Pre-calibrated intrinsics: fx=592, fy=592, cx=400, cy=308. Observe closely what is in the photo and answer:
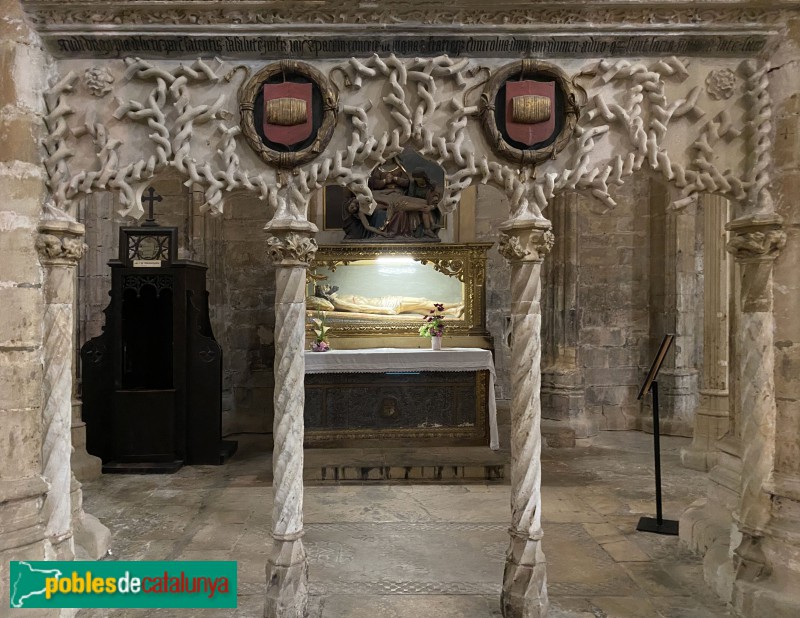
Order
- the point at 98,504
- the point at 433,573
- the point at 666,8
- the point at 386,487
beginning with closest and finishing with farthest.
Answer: the point at 666,8, the point at 433,573, the point at 98,504, the point at 386,487

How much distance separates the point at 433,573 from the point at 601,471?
290 centimetres

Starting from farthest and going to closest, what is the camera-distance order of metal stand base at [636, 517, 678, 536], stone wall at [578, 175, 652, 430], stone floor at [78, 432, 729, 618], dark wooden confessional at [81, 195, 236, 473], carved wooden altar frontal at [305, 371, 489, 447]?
stone wall at [578, 175, 652, 430] → carved wooden altar frontal at [305, 371, 489, 447] → dark wooden confessional at [81, 195, 236, 473] → metal stand base at [636, 517, 678, 536] → stone floor at [78, 432, 729, 618]

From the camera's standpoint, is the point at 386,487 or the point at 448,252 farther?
the point at 448,252

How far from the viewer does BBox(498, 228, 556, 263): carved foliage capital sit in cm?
305

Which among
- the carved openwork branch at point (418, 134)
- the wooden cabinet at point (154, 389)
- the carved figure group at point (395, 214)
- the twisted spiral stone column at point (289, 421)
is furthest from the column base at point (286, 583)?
the carved figure group at point (395, 214)

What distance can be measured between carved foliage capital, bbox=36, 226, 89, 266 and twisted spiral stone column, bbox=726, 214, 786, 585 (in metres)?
3.42

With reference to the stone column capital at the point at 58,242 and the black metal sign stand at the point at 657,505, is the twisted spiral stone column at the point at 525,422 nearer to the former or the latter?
the black metal sign stand at the point at 657,505

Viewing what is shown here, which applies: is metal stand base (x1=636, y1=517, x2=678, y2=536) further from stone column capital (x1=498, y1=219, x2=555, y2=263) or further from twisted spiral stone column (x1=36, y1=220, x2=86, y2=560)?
twisted spiral stone column (x1=36, y1=220, x2=86, y2=560)

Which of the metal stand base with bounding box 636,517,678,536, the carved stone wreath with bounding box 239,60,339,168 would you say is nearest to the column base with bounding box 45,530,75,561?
the carved stone wreath with bounding box 239,60,339,168

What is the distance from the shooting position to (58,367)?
9.82ft

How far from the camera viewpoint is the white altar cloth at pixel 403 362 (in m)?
5.91

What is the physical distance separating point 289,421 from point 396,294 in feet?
13.9

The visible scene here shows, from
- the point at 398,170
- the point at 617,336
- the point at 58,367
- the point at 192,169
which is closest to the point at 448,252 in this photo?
the point at 398,170

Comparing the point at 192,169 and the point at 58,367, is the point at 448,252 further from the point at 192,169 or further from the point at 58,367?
the point at 58,367
